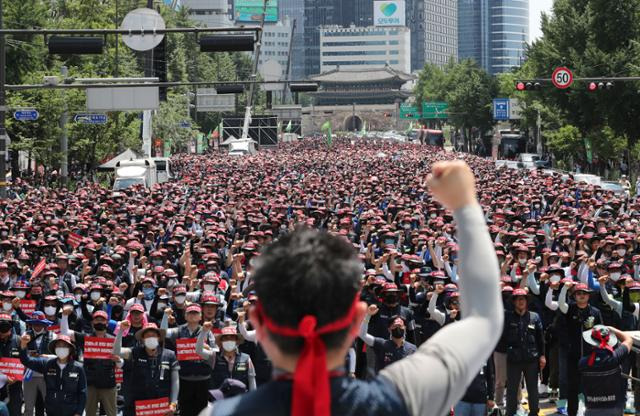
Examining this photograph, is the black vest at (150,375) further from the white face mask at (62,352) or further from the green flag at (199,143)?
the green flag at (199,143)

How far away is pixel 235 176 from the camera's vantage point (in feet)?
152

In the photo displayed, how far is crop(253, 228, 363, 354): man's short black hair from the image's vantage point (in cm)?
249

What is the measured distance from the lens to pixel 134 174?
42.2 metres

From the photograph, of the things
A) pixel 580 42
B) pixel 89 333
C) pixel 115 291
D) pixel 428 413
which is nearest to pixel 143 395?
pixel 89 333

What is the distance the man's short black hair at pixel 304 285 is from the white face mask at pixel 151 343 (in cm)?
833

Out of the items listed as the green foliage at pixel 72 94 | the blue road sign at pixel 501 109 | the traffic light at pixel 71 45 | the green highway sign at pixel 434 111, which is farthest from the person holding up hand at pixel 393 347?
the green highway sign at pixel 434 111

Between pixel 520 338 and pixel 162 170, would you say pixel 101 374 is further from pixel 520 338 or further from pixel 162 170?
pixel 162 170

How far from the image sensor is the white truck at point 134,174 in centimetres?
4147

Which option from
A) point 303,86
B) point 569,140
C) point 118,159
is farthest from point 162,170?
point 569,140

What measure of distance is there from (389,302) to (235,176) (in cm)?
3385

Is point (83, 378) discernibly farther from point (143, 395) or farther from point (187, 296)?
point (187, 296)

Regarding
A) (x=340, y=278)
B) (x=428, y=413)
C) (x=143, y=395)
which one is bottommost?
(x=143, y=395)

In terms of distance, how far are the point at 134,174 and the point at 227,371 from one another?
106 ft

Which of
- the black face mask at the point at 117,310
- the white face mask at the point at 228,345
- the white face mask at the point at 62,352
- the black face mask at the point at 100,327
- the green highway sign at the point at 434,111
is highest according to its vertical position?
the green highway sign at the point at 434,111
